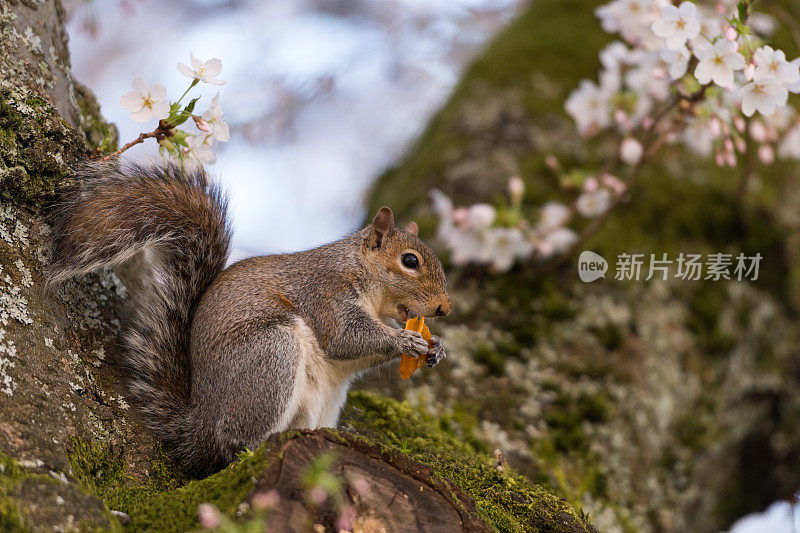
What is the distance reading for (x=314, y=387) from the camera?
178 cm

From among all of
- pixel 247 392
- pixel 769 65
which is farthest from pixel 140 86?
pixel 769 65

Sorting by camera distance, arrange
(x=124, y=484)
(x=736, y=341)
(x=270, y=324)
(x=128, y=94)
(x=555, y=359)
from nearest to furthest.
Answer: (x=124, y=484) < (x=128, y=94) < (x=270, y=324) < (x=555, y=359) < (x=736, y=341)

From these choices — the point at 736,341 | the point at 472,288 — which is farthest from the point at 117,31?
the point at 736,341

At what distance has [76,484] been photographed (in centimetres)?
133

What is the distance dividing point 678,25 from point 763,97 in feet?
0.99

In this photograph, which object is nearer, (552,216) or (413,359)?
(413,359)

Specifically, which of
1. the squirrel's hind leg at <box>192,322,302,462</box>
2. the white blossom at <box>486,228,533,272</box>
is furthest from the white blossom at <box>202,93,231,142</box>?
the white blossom at <box>486,228,533,272</box>

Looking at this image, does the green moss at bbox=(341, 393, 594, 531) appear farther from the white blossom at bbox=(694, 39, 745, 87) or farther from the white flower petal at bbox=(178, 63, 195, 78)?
the white blossom at bbox=(694, 39, 745, 87)

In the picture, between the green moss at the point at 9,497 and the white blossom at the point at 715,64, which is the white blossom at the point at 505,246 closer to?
the white blossom at the point at 715,64

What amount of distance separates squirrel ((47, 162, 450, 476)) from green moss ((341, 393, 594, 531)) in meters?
0.23

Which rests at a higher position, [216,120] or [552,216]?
[216,120]

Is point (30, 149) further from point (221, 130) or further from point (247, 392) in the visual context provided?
point (247, 392)

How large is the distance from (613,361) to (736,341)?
2.67ft

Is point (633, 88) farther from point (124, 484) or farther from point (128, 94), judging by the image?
point (124, 484)
